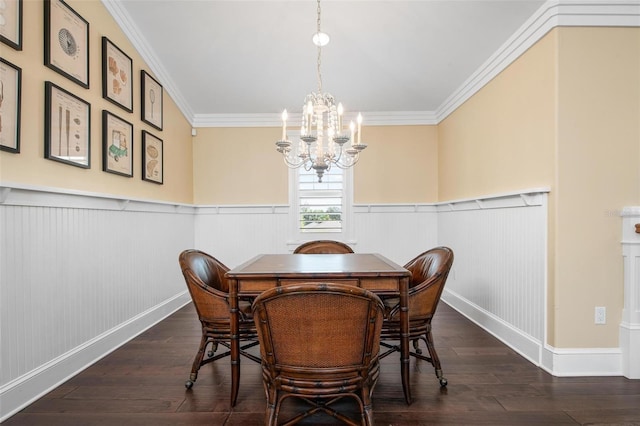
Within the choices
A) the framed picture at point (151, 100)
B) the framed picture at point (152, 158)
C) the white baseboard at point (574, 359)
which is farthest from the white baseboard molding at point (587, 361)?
the framed picture at point (151, 100)

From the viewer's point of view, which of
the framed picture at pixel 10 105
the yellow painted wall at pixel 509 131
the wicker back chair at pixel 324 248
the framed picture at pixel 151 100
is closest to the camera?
the framed picture at pixel 10 105

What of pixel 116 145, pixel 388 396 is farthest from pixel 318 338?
pixel 116 145

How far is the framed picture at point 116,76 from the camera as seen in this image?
2.95 m

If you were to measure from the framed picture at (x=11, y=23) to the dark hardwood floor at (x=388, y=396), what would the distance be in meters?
2.20

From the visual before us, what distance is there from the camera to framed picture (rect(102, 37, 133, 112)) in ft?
9.67

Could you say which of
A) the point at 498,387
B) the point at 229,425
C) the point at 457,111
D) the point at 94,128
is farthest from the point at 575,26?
the point at 94,128

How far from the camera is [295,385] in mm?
1586

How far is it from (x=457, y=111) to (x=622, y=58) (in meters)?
1.86

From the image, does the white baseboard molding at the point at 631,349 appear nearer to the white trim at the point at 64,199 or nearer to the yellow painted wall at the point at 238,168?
the yellow painted wall at the point at 238,168

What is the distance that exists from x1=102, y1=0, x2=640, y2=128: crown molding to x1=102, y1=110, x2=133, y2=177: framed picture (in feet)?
2.89

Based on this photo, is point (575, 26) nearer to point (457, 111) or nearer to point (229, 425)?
point (457, 111)

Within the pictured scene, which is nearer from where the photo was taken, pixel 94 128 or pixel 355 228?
pixel 94 128

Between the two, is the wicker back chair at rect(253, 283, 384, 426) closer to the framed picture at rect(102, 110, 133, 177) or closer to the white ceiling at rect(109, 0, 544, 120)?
the framed picture at rect(102, 110, 133, 177)

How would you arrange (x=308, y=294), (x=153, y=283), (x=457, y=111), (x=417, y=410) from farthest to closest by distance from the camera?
(x=457, y=111) → (x=153, y=283) → (x=417, y=410) → (x=308, y=294)
